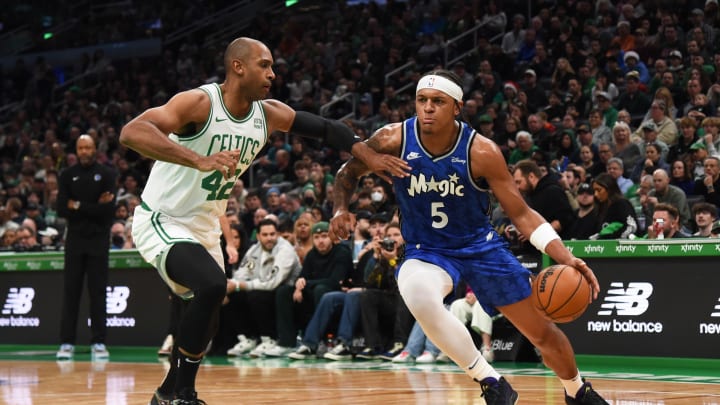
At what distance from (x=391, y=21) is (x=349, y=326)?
1108 centimetres

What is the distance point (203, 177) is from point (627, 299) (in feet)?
18.4

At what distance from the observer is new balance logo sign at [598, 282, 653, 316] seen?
10430 mm

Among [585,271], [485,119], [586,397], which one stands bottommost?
[586,397]

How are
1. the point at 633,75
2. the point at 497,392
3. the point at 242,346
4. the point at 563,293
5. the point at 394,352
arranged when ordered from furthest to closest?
the point at 633,75, the point at 242,346, the point at 394,352, the point at 497,392, the point at 563,293

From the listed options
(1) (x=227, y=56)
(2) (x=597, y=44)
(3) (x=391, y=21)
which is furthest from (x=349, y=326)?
(3) (x=391, y=21)

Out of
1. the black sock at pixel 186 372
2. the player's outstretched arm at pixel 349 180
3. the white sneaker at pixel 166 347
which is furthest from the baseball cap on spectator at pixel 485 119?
the black sock at pixel 186 372

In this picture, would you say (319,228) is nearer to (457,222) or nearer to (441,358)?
(441,358)

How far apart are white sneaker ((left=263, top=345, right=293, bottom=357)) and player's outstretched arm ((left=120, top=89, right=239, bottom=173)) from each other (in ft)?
20.9

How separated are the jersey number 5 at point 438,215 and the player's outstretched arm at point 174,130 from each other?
1.16m

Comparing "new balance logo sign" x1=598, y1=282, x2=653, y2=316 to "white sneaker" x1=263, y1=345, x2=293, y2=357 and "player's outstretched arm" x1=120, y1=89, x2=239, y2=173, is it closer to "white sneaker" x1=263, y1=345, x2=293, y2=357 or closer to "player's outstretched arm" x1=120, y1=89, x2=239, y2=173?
"white sneaker" x1=263, y1=345, x2=293, y2=357

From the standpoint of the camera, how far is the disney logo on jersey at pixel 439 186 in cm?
611

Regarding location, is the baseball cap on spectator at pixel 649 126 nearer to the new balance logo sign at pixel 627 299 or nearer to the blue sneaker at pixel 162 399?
the new balance logo sign at pixel 627 299

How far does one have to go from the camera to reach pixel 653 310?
10.4m

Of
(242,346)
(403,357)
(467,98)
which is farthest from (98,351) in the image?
(467,98)
